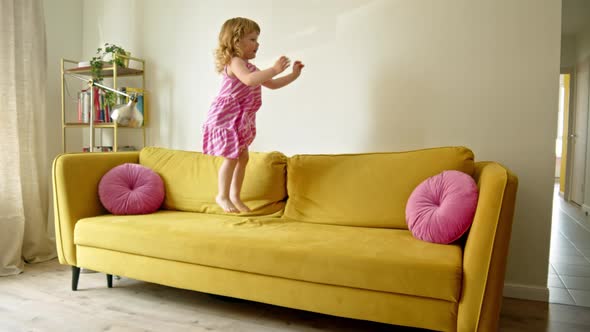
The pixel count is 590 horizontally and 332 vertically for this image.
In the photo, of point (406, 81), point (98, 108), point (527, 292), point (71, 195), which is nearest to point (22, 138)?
point (98, 108)

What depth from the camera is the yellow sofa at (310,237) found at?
151 centimetres

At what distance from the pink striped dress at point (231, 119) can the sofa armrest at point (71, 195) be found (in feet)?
2.54

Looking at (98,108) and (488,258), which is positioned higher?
(98,108)

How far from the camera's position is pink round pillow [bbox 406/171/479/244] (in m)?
1.69

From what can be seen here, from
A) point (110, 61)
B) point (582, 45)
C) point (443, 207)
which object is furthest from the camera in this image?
point (582, 45)

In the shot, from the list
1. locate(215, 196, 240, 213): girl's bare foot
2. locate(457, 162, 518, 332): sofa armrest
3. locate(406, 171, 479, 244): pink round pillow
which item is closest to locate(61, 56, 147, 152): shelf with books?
locate(215, 196, 240, 213): girl's bare foot

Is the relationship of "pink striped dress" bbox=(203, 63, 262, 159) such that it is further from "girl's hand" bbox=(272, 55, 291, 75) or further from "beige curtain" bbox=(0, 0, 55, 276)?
"beige curtain" bbox=(0, 0, 55, 276)

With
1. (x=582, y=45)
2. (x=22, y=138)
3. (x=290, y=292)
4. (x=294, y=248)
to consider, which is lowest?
(x=290, y=292)

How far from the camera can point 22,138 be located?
296cm

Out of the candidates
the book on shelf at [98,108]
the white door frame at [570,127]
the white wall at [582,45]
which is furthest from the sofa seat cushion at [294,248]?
the white door frame at [570,127]

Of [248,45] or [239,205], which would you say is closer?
[248,45]

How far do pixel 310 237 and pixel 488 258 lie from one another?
73 cm

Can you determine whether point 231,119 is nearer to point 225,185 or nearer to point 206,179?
point 225,185

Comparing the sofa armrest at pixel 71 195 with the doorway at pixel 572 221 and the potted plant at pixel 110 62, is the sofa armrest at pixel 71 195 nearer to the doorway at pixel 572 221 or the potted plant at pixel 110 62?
the potted plant at pixel 110 62
